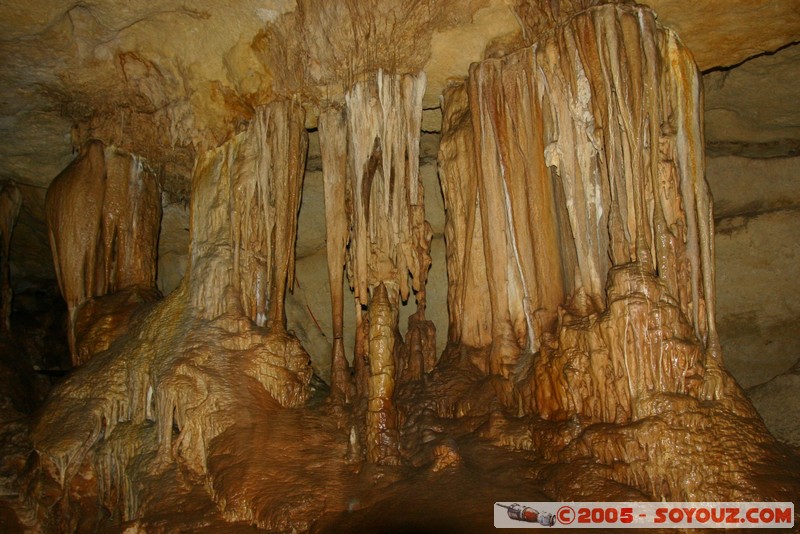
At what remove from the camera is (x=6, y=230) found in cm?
1060

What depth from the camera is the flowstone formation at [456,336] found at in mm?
5227

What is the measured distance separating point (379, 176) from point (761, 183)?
16.4 ft

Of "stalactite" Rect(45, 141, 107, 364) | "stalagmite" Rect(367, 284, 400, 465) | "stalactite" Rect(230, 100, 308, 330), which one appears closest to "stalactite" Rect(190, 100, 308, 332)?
"stalactite" Rect(230, 100, 308, 330)

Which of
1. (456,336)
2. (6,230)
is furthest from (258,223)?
(6,230)

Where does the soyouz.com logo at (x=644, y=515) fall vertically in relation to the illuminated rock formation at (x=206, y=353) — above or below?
below

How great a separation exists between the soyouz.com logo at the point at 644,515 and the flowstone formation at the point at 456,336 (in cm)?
9

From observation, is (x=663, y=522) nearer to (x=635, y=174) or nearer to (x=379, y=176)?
(x=635, y=174)

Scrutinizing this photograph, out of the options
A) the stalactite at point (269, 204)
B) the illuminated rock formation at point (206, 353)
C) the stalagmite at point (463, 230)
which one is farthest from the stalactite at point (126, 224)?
the stalagmite at point (463, 230)

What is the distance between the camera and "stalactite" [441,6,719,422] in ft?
18.1

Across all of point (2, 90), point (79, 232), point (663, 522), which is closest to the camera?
point (663, 522)

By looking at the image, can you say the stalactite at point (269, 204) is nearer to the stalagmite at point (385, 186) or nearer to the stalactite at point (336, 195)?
the stalactite at point (336, 195)

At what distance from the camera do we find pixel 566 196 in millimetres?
6379

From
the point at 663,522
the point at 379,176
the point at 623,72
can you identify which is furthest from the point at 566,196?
the point at 663,522

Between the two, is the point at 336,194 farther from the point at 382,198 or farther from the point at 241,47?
the point at 241,47
